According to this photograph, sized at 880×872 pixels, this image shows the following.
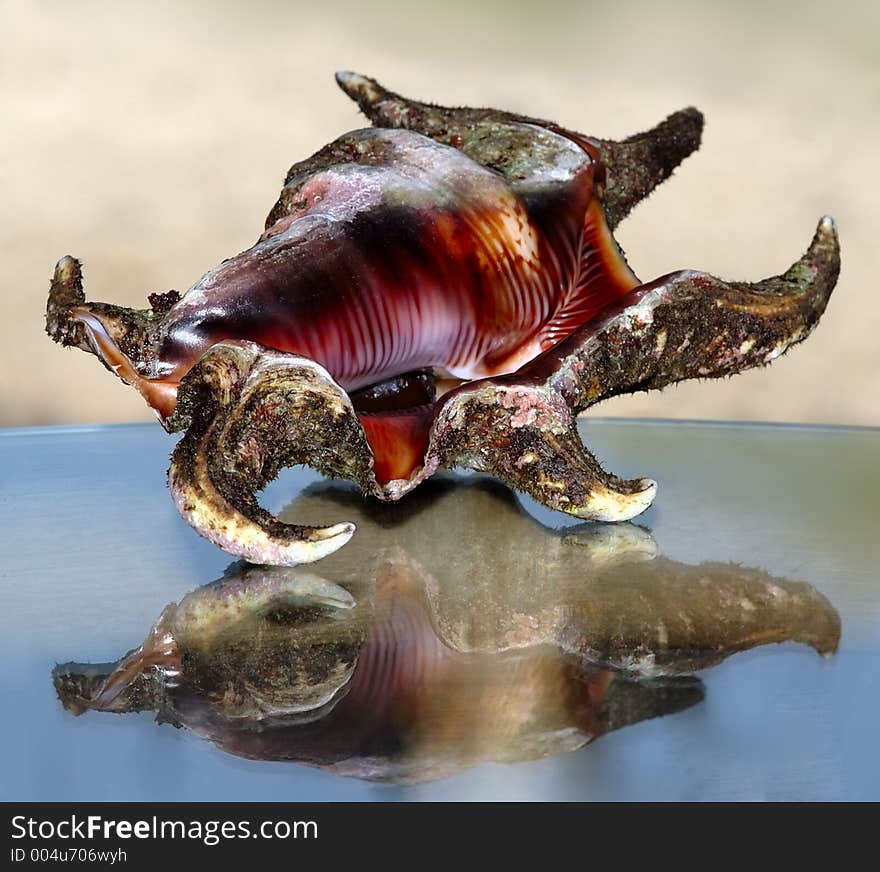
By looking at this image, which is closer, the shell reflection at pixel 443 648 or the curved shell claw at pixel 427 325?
the shell reflection at pixel 443 648

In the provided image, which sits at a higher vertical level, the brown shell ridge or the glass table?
the brown shell ridge

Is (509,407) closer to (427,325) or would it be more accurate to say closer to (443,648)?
(427,325)

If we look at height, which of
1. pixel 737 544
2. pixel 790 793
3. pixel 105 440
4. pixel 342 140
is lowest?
pixel 790 793

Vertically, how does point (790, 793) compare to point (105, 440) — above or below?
below

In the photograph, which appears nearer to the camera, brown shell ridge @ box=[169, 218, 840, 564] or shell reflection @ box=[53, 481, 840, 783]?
shell reflection @ box=[53, 481, 840, 783]

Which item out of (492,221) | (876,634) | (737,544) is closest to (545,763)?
(876,634)
